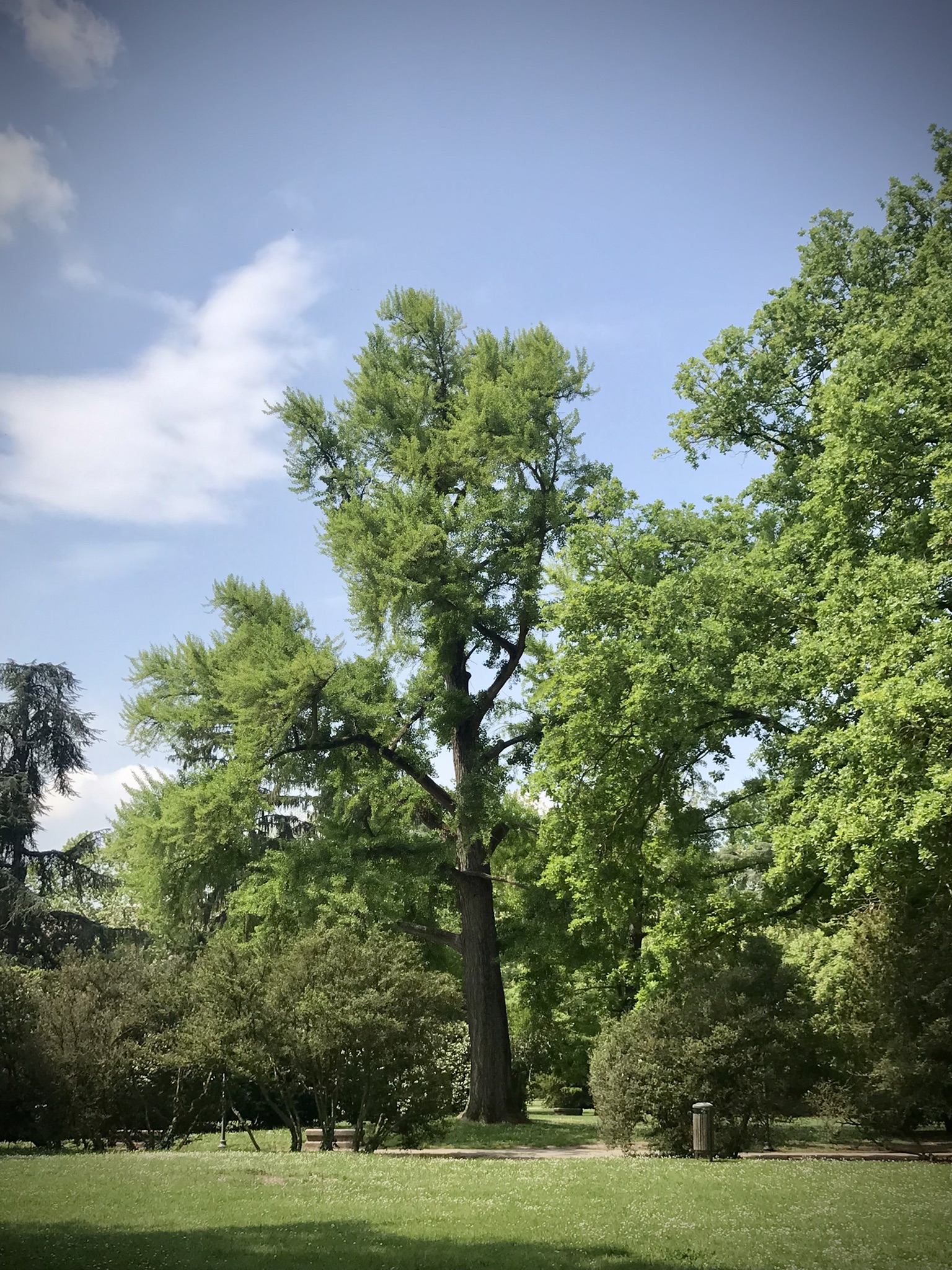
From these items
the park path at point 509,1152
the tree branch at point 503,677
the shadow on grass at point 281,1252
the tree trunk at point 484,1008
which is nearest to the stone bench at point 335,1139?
the park path at point 509,1152

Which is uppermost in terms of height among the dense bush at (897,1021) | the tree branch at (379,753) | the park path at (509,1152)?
the tree branch at (379,753)

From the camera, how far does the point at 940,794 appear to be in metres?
12.3

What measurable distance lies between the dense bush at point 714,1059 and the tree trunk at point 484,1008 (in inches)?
293

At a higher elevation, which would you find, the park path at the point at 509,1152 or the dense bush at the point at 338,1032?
the dense bush at the point at 338,1032

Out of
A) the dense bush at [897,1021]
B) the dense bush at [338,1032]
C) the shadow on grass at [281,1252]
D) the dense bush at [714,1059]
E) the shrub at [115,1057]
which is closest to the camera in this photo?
the shadow on grass at [281,1252]

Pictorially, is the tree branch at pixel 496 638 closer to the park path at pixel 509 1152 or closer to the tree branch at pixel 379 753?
the tree branch at pixel 379 753

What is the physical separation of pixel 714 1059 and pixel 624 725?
18.4 ft

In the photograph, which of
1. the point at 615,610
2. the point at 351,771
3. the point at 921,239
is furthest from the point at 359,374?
the point at 921,239

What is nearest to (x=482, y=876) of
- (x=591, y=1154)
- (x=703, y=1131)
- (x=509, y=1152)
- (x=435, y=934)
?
(x=435, y=934)

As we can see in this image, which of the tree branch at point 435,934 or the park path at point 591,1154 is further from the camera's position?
the tree branch at point 435,934

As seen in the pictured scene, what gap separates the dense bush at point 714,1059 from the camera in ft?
48.7

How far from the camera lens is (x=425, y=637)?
83.5 feet

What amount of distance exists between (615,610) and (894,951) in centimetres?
740

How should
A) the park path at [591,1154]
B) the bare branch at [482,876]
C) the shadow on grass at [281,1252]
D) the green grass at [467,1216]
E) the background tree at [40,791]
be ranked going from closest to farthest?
the shadow on grass at [281,1252] → the green grass at [467,1216] → the park path at [591,1154] → the bare branch at [482,876] → the background tree at [40,791]
